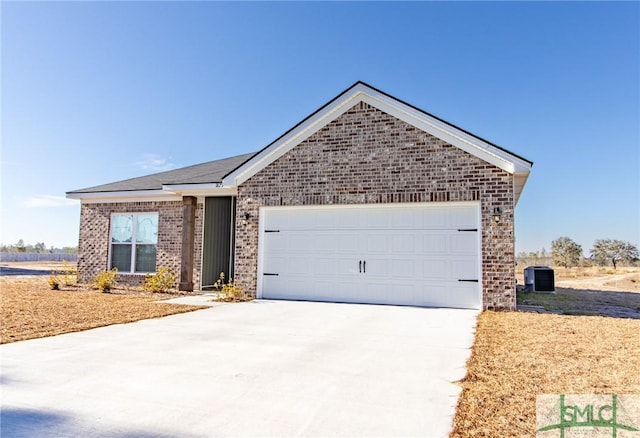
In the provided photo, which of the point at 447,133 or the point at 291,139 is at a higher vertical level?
the point at 291,139

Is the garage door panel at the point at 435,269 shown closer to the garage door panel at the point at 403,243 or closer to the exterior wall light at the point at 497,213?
the garage door panel at the point at 403,243

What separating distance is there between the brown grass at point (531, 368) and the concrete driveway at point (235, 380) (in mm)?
202

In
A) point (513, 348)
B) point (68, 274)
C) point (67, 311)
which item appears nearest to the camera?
point (513, 348)

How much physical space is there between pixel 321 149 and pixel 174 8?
19.7 ft

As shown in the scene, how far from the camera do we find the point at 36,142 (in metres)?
15.6

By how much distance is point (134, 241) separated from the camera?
13.5 meters

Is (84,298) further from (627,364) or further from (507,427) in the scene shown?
(627,364)

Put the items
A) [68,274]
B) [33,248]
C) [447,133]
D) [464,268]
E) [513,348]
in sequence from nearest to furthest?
[513,348] < [464,268] < [447,133] < [68,274] < [33,248]

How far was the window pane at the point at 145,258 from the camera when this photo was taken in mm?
13242

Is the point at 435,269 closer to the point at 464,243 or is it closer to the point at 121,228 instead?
the point at 464,243

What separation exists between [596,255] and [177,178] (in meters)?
51.6

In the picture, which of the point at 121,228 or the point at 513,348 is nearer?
the point at 513,348

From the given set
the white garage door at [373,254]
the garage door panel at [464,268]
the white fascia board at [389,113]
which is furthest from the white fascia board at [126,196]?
the garage door panel at [464,268]

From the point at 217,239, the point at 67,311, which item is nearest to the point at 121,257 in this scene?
the point at 217,239
